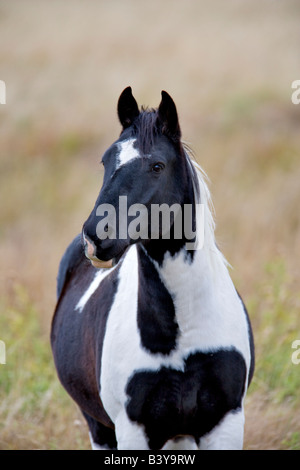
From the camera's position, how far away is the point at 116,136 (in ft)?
37.3

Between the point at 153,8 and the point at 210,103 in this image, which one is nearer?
the point at 210,103

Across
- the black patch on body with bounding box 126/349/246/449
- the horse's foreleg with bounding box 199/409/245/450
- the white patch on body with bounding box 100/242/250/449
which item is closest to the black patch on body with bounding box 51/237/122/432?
the white patch on body with bounding box 100/242/250/449

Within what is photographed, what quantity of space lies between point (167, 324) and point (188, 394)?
335 millimetres

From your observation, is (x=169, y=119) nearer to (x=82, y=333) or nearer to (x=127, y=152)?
(x=127, y=152)

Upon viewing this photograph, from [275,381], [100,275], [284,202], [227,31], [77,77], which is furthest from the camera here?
[227,31]

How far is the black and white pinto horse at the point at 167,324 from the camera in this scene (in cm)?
262

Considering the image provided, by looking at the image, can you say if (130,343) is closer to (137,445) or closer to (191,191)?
(137,445)

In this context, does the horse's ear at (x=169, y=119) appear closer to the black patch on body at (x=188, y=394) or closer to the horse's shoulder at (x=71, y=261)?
the black patch on body at (x=188, y=394)

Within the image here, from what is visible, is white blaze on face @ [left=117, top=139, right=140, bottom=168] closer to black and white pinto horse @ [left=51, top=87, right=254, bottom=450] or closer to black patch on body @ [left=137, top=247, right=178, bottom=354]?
black and white pinto horse @ [left=51, top=87, right=254, bottom=450]

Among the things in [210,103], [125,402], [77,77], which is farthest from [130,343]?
[77,77]

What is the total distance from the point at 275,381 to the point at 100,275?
2102 millimetres

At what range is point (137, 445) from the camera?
286 cm

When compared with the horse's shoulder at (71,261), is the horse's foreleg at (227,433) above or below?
below

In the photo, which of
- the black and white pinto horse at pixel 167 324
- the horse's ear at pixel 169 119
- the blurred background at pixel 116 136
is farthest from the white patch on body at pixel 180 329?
the blurred background at pixel 116 136
